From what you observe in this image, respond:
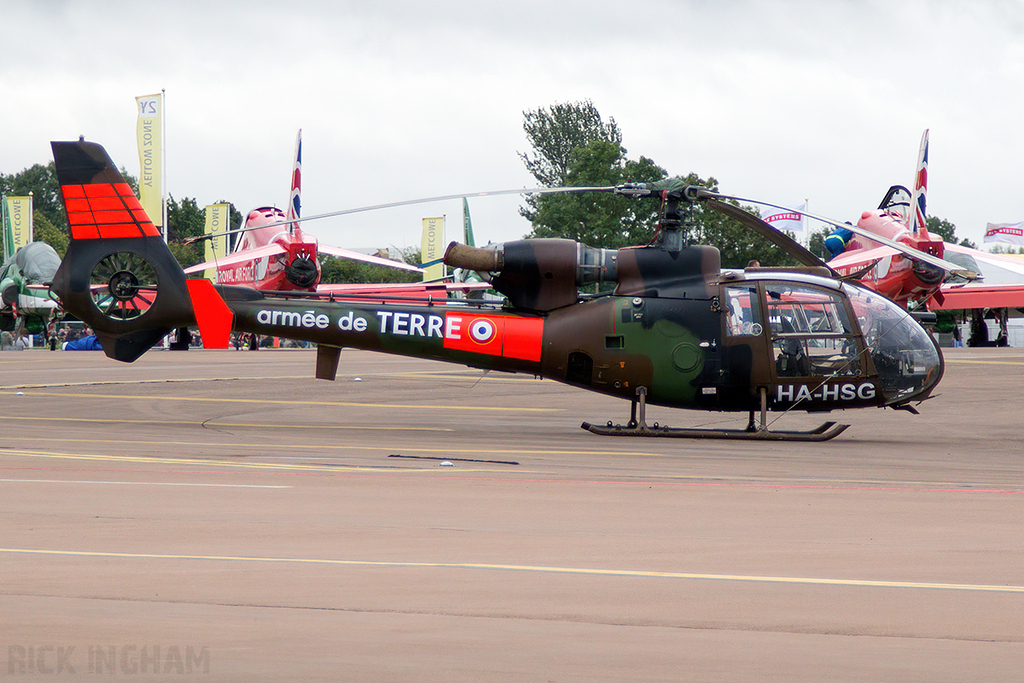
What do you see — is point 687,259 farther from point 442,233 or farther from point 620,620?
point 442,233

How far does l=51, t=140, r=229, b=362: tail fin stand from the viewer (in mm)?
17531

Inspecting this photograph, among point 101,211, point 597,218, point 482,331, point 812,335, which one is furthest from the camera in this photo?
point 597,218

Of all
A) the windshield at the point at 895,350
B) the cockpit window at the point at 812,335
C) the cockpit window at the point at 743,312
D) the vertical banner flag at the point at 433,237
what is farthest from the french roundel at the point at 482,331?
the vertical banner flag at the point at 433,237

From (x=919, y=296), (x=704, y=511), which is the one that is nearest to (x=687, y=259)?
(x=704, y=511)

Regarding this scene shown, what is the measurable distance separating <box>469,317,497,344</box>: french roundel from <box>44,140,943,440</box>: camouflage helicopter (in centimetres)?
2

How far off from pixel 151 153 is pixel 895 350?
38444mm

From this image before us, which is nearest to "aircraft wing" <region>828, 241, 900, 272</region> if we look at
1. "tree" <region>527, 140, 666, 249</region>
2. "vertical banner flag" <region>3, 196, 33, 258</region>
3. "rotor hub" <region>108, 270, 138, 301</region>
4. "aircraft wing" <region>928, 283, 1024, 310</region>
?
"aircraft wing" <region>928, 283, 1024, 310</region>

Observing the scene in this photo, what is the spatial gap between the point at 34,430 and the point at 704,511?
39.7 ft

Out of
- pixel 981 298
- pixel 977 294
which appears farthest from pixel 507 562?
pixel 977 294

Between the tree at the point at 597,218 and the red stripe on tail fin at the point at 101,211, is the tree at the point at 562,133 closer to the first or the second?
the tree at the point at 597,218

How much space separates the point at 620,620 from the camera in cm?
469

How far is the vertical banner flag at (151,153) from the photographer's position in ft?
147

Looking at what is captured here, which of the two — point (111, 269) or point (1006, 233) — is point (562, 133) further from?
point (111, 269)

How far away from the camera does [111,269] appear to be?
58.2ft
